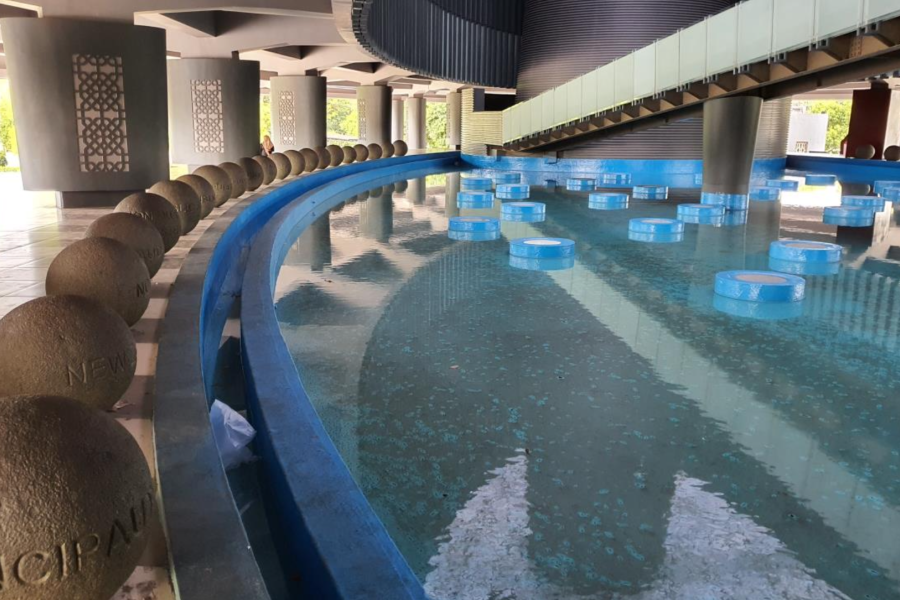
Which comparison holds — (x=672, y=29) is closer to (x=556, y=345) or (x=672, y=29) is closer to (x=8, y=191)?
(x=8, y=191)

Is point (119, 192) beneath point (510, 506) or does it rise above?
above

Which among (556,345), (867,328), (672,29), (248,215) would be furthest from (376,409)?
(672,29)

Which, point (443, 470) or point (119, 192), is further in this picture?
point (119, 192)

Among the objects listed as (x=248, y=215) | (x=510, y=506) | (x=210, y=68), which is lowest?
(x=510, y=506)

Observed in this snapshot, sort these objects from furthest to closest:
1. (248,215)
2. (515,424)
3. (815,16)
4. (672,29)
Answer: (672,29) → (815,16) → (248,215) → (515,424)

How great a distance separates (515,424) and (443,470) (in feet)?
2.48

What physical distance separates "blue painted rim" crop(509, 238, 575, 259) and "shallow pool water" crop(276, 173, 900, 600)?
20.4 inches

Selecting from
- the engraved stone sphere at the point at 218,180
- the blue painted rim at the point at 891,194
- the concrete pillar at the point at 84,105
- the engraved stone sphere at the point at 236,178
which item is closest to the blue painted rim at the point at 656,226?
the engraved stone sphere at the point at 236,178

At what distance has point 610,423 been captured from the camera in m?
4.65

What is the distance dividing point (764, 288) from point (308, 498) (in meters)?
6.06

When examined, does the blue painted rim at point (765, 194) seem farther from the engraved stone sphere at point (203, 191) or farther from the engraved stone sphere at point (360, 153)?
the engraved stone sphere at point (203, 191)

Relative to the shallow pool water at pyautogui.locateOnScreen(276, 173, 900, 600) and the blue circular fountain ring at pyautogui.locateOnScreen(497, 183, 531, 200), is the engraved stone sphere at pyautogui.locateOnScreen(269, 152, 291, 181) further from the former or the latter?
the shallow pool water at pyautogui.locateOnScreen(276, 173, 900, 600)

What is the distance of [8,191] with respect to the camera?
13.9 metres

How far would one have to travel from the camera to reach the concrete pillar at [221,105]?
1956 centimetres
